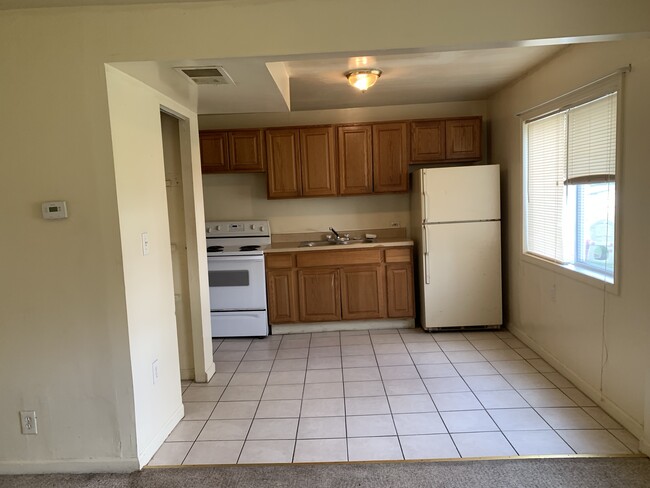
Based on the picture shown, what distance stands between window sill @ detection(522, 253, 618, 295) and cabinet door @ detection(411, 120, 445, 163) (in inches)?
60.7

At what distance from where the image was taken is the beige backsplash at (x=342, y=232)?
16.5 feet

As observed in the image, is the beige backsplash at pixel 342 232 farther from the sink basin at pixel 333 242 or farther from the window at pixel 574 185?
the window at pixel 574 185

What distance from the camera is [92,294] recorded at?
2215 millimetres

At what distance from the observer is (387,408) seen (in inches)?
113

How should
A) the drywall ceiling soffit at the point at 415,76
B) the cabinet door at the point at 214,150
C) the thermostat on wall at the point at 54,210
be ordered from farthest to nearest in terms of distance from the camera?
the cabinet door at the point at 214,150
the drywall ceiling soffit at the point at 415,76
the thermostat on wall at the point at 54,210

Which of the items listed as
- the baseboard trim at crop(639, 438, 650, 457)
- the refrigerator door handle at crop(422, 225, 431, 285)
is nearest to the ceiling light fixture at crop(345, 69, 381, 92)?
the refrigerator door handle at crop(422, 225, 431, 285)

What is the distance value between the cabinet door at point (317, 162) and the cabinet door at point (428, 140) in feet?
2.87

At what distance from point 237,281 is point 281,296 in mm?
474

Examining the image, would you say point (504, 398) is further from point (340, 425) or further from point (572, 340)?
point (340, 425)

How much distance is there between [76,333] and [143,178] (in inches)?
35.0

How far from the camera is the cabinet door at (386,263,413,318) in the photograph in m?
4.53

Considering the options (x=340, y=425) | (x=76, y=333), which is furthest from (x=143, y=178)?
(x=340, y=425)

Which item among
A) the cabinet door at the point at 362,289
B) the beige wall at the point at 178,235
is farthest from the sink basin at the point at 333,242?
the beige wall at the point at 178,235

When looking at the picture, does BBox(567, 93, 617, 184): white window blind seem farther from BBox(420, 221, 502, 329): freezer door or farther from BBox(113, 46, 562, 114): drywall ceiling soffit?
BBox(420, 221, 502, 329): freezer door
